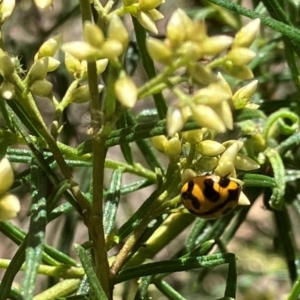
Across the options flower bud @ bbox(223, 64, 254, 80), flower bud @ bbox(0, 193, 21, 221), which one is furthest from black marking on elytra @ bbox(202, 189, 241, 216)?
flower bud @ bbox(0, 193, 21, 221)

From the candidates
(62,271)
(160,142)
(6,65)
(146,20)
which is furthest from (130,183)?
(6,65)

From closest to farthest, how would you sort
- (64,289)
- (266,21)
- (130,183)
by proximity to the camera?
(266,21) < (64,289) < (130,183)

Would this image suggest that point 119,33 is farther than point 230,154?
No

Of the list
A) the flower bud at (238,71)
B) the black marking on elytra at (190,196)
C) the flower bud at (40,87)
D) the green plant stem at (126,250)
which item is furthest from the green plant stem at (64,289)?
the flower bud at (238,71)

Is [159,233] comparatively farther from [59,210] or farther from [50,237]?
[50,237]

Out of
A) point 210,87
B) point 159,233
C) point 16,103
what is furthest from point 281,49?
point 210,87

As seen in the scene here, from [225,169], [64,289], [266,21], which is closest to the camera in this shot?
[225,169]

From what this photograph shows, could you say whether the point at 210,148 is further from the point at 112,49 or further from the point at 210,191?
the point at 112,49
